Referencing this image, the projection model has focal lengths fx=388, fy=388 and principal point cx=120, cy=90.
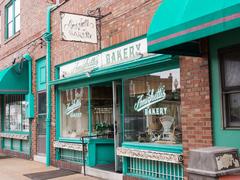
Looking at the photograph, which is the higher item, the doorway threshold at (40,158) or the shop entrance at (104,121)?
the shop entrance at (104,121)

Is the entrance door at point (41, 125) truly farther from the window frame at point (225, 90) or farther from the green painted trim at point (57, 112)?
the window frame at point (225, 90)

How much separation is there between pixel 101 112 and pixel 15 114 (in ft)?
21.7

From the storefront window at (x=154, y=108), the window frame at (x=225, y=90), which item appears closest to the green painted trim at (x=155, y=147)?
the storefront window at (x=154, y=108)

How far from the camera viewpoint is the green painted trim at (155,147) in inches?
281

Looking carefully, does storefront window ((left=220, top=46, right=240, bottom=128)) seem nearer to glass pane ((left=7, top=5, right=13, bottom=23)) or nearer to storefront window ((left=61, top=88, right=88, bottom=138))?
storefront window ((left=61, top=88, right=88, bottom=138))

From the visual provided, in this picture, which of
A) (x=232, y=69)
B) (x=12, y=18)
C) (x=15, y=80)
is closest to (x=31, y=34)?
(x=15, y=80)

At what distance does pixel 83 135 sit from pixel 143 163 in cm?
321

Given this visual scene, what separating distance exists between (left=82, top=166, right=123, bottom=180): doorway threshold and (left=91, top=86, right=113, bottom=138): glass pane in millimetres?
1085

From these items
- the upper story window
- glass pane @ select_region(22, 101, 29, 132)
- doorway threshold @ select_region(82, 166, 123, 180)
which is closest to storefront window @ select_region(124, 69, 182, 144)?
doorway threshold @ select_region(82, 166, 123, 180)

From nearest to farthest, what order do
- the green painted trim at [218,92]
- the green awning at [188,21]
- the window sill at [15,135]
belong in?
the green awning at [188,21], the green painted trim at [218,92], the window sill at [15,135]

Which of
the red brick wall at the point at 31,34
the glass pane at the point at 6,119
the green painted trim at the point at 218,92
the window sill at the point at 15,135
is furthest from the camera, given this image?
the glass pane at the point at 6,119

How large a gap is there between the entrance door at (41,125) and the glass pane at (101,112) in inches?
126

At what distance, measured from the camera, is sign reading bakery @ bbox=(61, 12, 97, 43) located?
890 cm

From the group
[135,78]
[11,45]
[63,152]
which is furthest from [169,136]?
[11,45]
